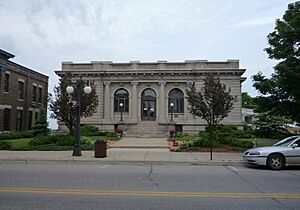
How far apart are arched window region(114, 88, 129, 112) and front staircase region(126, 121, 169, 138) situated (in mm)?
3353

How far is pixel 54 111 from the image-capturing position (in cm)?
2409

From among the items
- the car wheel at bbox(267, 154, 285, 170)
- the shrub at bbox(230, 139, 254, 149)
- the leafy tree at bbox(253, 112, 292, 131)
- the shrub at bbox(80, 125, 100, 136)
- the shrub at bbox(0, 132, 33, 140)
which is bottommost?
the car wheel at bbox(267, 154, 285, 170)

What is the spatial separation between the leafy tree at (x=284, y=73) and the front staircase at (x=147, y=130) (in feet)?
64.1

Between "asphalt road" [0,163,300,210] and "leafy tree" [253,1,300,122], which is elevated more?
"leafy tree" [253,1,300,122]

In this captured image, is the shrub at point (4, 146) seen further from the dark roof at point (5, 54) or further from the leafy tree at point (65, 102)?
the dark roof at point (5, 54)

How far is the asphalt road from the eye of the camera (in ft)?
22.7

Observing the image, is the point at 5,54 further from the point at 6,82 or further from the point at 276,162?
the point at 276,162

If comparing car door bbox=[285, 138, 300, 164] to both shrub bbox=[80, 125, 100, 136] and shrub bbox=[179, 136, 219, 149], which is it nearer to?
shrub bbox=[179, 136, 219, 149]

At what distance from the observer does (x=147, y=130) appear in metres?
39.8

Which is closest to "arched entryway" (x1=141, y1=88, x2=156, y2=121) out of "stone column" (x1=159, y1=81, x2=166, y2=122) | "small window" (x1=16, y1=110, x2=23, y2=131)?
"stone column" (x1=159, y1=81, x2=166, y2=122)

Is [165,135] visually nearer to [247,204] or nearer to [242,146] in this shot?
[242,146]

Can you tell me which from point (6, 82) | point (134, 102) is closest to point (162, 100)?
point (134, 102)

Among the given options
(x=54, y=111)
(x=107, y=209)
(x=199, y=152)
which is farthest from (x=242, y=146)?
(x=107, y=209)

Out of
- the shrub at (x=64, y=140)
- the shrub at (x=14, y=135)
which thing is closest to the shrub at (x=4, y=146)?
the shrub at (x=64, y=140)
